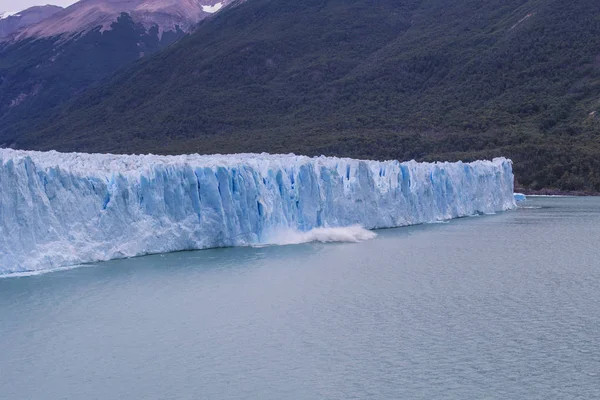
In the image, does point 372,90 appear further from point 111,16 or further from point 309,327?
point 111,16

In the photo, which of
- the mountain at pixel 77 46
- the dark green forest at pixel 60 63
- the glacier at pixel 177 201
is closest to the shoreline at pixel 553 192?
the glacier at pixel 177 201

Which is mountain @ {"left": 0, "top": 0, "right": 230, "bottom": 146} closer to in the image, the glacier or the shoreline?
the shoreline

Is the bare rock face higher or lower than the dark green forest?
higher

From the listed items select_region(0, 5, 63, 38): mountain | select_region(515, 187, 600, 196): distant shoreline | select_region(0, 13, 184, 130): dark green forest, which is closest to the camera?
select_region(515, 187, 600, 196): distant shoreline

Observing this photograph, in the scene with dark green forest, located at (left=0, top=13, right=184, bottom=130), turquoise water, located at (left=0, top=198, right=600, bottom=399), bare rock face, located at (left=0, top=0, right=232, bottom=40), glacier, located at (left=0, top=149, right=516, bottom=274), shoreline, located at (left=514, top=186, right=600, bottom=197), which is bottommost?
shoreline, located at (left=514, top=186, right=600, bottom=197)

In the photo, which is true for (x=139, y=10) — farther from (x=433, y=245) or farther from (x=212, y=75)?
(x=433, y=245)

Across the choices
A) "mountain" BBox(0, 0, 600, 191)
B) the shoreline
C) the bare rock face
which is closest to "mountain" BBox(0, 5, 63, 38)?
the bare rock face

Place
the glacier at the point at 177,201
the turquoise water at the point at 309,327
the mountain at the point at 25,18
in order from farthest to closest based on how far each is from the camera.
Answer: the mountain at the point at 25,18 < the glacier at the point at 177,201 < the turquoise water at the point at 309,327

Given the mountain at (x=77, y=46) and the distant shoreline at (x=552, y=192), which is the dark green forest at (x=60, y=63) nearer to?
the mountain at (x=77, y=46)
